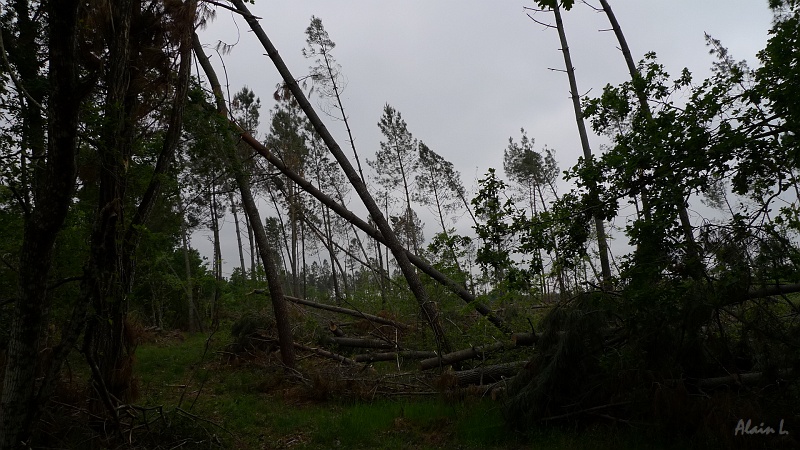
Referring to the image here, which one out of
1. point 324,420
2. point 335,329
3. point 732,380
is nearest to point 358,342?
point 335,329

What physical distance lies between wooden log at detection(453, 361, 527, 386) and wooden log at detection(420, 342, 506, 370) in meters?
0.57

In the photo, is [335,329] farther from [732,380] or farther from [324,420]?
[732,380]

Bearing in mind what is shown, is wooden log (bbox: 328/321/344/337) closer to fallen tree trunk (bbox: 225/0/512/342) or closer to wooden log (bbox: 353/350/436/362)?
wooden log (bbox: 353/350/436/362)

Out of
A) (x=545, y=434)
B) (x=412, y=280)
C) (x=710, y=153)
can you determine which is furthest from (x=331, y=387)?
(x=710, y=153)

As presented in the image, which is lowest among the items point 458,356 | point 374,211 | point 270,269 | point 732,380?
point 732,380

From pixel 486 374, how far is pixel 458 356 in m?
0.94

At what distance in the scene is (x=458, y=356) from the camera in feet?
28.8

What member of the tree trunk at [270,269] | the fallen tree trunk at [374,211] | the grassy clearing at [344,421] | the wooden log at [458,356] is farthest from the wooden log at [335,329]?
the wooden log at [458,356]

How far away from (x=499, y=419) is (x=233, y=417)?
4101 mm

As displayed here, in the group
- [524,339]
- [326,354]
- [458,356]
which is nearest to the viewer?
[524,339]

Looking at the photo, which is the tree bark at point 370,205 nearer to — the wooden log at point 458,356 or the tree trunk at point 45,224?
the wooden log at point 458,356

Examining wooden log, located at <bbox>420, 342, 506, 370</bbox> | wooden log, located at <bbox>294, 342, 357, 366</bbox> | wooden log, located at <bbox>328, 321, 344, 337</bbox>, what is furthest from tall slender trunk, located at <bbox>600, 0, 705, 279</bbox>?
wooden log, located at <bbox>328, 321, 344, 337</bbox>

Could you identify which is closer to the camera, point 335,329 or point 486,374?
point 486,374

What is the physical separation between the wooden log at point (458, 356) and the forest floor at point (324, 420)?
2.47 ft
